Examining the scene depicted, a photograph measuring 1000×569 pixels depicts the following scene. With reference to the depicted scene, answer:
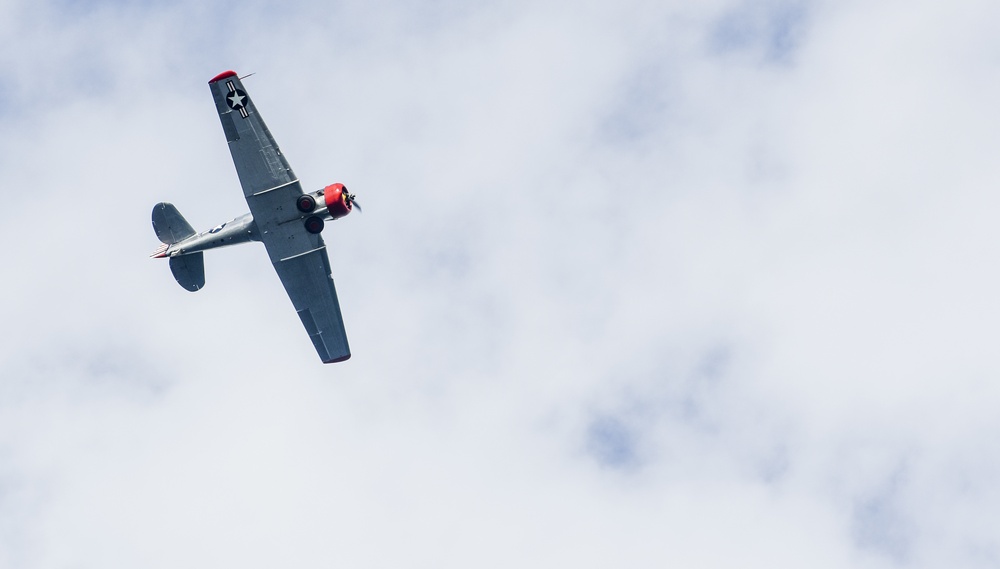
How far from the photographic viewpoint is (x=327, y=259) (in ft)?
225

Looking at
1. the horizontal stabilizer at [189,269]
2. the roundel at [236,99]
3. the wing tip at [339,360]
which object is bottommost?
the wing tip at [339,360]

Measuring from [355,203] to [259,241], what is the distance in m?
5.98

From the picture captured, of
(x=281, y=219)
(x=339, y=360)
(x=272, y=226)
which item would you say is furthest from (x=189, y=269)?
(x=339, y=360)

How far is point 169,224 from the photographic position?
70.4 meters

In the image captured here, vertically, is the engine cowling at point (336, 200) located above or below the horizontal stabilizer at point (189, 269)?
above

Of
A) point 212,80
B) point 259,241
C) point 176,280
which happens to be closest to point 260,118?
point 212,80

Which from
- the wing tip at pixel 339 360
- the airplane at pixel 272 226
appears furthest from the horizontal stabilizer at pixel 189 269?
the wing tip at pixel 339 360

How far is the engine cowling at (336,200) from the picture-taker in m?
65.1

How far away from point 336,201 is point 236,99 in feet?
23.9

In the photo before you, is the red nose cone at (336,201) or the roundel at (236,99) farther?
the red nose cone at (336,201)

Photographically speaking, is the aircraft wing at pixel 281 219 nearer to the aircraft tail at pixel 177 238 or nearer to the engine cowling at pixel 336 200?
the engine cowling at pixel 336 200

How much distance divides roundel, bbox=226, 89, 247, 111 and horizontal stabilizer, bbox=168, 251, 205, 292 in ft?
34.1

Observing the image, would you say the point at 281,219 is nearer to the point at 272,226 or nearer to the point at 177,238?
the point at 272,226

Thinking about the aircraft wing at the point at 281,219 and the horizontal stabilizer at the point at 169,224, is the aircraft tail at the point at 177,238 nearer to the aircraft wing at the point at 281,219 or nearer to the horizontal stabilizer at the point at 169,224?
the horizontal stabilizer at the point at 169,224
